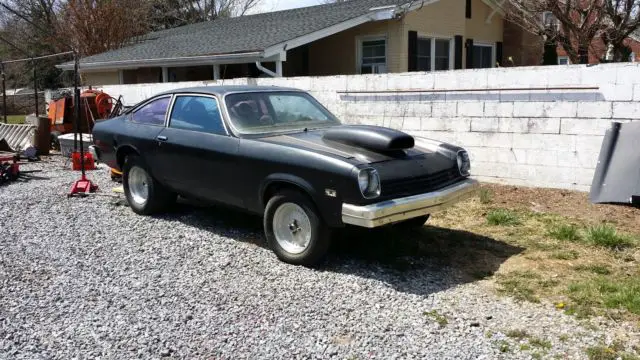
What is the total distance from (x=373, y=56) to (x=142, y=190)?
1051 cm

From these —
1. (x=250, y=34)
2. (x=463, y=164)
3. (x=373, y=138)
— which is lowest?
(x=463, y=164)

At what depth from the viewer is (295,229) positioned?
17.4ft

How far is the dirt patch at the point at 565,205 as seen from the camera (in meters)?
6.48

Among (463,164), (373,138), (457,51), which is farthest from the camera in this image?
(457,51)

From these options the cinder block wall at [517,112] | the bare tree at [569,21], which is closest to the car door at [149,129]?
the cinder block wall at [517,112]

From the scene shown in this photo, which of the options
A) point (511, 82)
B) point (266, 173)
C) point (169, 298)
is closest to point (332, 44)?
point (511, 82)

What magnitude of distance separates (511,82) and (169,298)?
5365 mm

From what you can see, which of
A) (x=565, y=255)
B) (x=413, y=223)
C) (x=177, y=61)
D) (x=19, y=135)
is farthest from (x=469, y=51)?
(x=565, y=255)

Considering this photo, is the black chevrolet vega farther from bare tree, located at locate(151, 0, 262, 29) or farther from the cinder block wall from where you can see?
bare tree, located at locate(151, 0, 262, 29)

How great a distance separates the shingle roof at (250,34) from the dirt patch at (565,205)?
7584 millimetres

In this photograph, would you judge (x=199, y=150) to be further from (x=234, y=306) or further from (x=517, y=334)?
(x=517, y=334)

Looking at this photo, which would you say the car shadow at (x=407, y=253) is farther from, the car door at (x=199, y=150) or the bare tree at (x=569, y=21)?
the bare tree at (x=569, y=21)

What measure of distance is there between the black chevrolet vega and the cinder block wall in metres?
2.47

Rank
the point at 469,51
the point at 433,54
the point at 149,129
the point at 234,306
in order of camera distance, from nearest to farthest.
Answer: the point at 234,306
the point at 149,129
the point at 433,54
the point at 469,51
